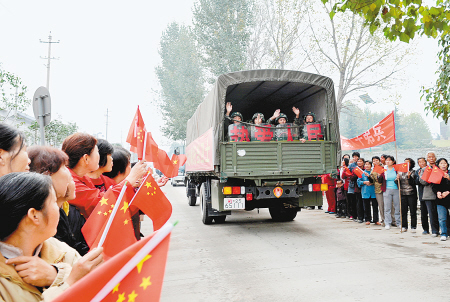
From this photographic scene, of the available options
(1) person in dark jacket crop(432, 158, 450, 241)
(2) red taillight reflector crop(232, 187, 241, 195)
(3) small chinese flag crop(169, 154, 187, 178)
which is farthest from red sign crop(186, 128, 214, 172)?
(1) person in dark jacket crop(432, 158, 450, 241)

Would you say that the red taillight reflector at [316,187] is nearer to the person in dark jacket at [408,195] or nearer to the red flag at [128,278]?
the person in dark jacket at [408,195]

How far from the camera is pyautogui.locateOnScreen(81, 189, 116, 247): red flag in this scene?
2.49 m

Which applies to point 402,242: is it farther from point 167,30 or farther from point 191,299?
point 167,30

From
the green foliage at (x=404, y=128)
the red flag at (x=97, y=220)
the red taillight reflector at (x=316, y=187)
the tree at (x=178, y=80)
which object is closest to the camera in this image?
the red flag at (x=97, y=220)

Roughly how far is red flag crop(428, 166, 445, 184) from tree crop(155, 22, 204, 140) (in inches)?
986

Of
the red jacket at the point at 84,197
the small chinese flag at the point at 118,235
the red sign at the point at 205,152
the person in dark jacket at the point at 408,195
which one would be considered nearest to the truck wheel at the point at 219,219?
the red sign at the point at 205,152

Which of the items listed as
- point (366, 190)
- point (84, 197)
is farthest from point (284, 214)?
point (84, 197)

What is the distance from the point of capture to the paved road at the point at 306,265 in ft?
13.0

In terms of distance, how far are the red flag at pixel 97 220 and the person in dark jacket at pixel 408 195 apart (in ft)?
24.0

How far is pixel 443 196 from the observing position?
7051mm

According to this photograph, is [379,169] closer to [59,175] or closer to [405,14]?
[405,14]

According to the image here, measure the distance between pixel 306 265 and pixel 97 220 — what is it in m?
3.46

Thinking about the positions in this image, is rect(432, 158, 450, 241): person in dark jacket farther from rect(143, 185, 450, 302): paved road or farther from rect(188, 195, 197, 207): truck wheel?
rect(188, 195, 197, 207): truck wheel

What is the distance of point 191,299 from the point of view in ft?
12.8
